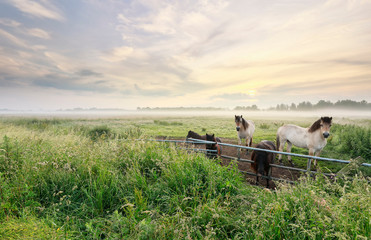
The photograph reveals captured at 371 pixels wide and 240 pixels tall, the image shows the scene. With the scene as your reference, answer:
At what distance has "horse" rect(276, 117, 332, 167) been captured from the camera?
774 centimetres

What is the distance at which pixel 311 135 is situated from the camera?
8609mm

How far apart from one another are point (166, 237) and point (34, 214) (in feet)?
8.12

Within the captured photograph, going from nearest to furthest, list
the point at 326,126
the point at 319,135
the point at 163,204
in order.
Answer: the point at 163,204 < the point at 326,126 < the point at 319,135

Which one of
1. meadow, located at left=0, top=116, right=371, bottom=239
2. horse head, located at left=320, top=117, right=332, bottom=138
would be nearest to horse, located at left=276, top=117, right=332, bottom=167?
horse head, located at left=320, top=117, right=332, bottom=138

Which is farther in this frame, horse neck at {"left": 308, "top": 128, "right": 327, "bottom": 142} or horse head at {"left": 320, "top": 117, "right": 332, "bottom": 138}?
horse neck at {"left": 308, "top": 128, "right": 327, "bottom": 142}

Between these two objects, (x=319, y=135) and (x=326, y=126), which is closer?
(x=326, y=126)

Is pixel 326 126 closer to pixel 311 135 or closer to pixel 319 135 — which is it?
pixel 319 135

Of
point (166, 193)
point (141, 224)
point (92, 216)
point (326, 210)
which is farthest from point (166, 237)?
point (326, 210)

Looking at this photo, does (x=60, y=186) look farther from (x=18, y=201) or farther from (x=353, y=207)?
(x=353, y=207)

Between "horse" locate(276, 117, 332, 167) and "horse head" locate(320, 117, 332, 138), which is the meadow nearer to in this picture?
"horse head" locate(320, 117, 332, 138)

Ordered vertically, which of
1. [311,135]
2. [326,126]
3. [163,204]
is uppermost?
[326,126]

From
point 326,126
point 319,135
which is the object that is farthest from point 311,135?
point 326,126

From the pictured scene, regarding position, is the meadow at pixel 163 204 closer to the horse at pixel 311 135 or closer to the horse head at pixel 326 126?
the horse head at pixel 326 126

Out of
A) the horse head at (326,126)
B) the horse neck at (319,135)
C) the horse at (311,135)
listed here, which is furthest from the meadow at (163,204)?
the horse neck at (319,135)
